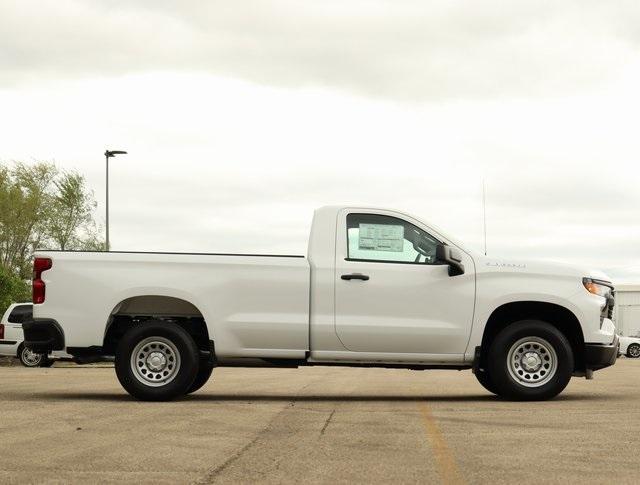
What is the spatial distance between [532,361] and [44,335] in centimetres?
564

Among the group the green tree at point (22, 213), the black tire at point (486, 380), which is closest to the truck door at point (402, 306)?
the black tire at point (486, 380)

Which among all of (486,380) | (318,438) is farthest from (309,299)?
(318,438)

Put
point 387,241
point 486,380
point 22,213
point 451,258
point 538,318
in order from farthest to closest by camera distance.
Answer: point 22,213 → point 486,380 → point 538,318 → point 387,241 → point 451,258

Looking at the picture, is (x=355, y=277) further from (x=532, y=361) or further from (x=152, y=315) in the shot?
(x=152, y=315)

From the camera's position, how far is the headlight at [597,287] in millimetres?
13414

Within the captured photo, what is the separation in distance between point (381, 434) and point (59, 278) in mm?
5263

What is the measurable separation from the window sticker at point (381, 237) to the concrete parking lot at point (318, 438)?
1.80 metres

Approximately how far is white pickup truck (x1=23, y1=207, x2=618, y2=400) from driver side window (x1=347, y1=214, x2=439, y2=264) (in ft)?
0.09

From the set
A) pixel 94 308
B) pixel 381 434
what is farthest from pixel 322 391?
pixel 381 434

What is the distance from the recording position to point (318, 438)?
911cm

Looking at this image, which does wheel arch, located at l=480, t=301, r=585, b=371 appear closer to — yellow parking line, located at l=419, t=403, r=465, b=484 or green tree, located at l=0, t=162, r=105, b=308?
yellow parking line, located at l=419, t=403, r=465, b=484

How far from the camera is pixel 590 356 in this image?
524 inches

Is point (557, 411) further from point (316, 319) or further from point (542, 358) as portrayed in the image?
point (316, 319)

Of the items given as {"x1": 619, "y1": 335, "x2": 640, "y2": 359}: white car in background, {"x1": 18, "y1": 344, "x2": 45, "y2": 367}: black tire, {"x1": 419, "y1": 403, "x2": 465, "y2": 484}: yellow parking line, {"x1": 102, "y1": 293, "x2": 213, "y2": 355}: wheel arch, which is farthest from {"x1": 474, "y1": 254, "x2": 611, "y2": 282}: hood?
{"x1": 619, "y1": 335, "x2": 640, "y2": 359}: white car in background
